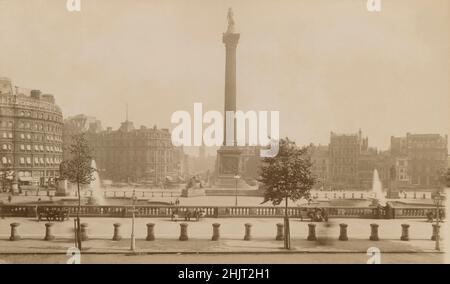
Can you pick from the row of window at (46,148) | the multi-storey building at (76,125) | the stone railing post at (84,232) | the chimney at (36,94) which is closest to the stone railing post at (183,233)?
the stone railing post at (84,232)

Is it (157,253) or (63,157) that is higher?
(63,157)

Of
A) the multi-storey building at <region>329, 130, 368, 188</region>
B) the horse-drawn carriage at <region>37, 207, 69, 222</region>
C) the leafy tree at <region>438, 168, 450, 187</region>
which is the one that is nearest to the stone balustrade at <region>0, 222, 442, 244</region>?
the horse-drawn carriage at <region>37, 207, 69, 222</region>

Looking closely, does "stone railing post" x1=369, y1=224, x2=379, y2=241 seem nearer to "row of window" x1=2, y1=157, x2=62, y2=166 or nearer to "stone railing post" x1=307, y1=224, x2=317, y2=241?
"stone railing post" x1=307, y1=224, x2=317, y2=241

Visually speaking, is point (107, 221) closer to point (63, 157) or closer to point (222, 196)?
point (63, 157)

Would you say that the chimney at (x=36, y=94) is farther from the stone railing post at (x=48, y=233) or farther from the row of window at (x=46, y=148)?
the stone railing post at (x=48, y=233)

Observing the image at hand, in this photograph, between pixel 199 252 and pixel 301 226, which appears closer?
pixel 199 252

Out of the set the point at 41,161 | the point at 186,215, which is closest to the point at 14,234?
the point at 186,215

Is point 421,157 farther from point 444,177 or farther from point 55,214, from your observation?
point 55,214
